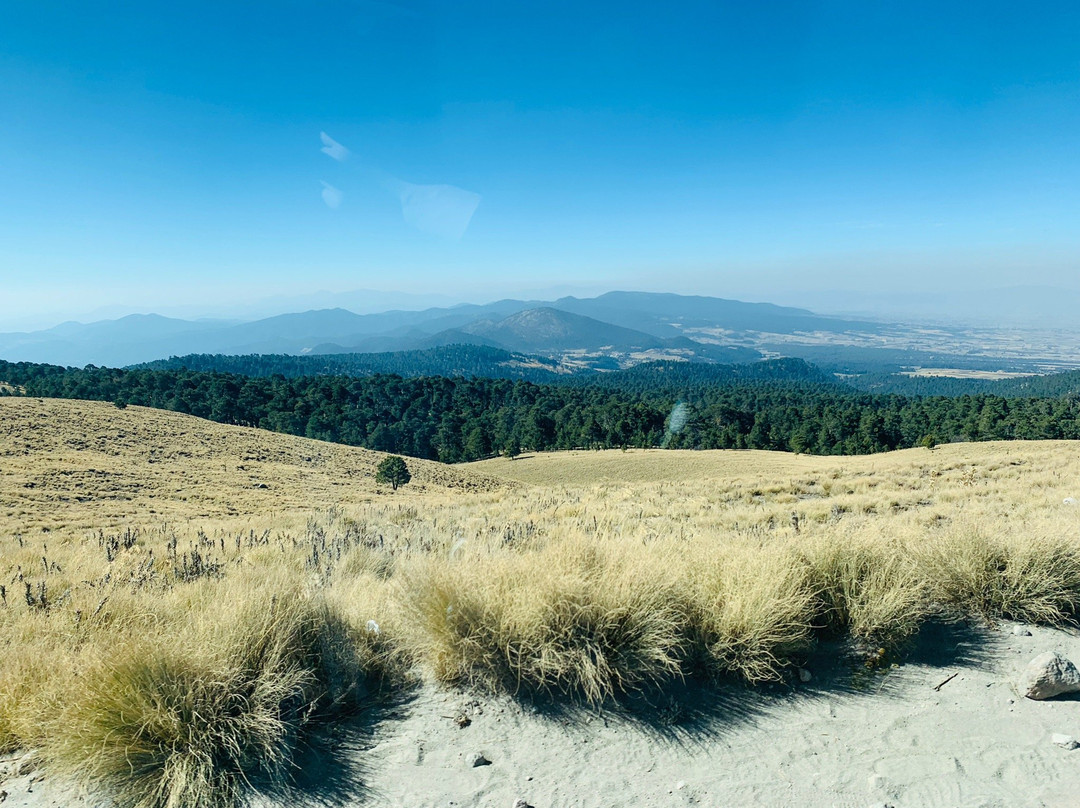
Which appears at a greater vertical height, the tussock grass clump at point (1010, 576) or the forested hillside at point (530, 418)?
the tussock grass clump at point (1010, 576)

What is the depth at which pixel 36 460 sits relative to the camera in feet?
106

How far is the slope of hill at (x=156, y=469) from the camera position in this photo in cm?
2294

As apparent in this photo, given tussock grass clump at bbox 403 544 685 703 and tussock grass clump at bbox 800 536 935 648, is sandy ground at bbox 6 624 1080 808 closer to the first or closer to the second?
tussock grass clump at bbox 403 544 685 703

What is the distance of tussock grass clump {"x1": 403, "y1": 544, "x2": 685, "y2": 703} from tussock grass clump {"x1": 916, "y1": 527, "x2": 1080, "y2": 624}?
295 centimetres

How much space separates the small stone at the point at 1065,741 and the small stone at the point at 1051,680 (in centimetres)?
46

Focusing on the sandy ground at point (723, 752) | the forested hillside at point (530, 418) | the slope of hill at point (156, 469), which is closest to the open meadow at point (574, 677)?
the sandy ground at point (723, 752)

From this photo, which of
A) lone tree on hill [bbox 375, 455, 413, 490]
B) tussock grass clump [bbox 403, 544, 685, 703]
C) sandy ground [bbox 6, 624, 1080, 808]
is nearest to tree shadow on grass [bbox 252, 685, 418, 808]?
sandy ground [bbox 6, 624, 1080, 808]

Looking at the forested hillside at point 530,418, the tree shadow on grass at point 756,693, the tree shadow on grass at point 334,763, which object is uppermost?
the tree shadow on grass at point 334,763

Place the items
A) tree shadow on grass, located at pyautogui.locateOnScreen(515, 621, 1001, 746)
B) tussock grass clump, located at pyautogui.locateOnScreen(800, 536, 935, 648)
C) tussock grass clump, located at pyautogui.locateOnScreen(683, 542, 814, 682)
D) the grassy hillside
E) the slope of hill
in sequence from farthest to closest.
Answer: the grassy hillside
the slope of hill
tussock grass clump, located at pyautogui.locateOnScreen(800, 536, 935, 648)
tussock grass clump, located at pyautogui.locateOnScreen(683, 542, 814, 682)
tree shadow on grass, located at pyautogui.locateOnScreen(515, 621, 1001, 746)

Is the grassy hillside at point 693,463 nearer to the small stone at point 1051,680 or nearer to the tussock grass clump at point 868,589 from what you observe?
the tussock grass clump at point 868,589

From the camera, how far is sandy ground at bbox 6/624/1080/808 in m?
2.66

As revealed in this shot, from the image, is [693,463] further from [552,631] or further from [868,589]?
[552,631]

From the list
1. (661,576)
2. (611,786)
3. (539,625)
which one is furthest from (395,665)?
(661,576)

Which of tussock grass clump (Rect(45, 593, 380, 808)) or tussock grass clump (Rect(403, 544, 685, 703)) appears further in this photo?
tussock grass clump (Rect(403, 544, 685, 703))
